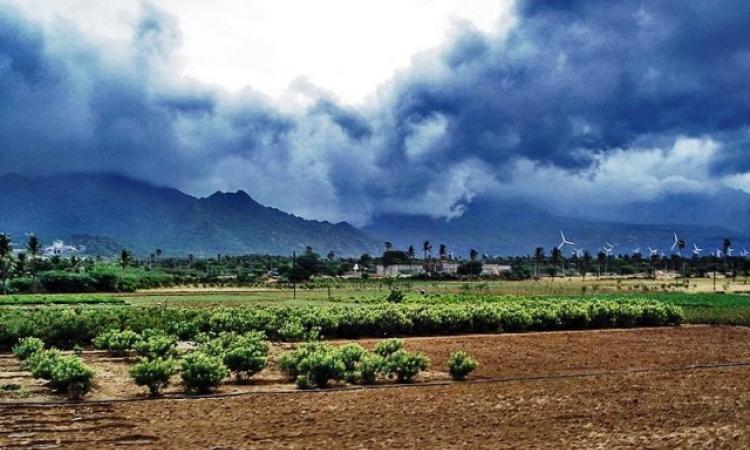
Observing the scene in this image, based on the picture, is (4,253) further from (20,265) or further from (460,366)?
(460,366)

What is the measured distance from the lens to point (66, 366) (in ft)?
58.0

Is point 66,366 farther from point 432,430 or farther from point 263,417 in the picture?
point 432,430

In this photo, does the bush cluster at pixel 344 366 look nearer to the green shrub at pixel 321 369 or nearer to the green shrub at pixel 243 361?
the green shrub at pixel 321 369

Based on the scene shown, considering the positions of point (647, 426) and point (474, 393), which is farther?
point (474, 393)

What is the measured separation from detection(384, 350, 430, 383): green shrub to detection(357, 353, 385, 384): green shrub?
0.19m

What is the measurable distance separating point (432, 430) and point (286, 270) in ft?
450

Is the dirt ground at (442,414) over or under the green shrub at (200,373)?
under

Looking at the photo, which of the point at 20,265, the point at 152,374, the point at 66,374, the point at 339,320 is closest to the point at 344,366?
the point at 152,374

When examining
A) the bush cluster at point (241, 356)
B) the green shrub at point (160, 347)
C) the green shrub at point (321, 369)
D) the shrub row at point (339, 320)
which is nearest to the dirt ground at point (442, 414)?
the bush cluster at point (241, 356)

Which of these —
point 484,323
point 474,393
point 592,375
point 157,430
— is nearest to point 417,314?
point 484,323

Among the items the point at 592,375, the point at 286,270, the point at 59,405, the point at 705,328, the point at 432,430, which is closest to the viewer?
the point at 432,430

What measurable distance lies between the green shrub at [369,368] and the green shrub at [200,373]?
3753 millimetres

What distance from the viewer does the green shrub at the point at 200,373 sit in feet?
59.3

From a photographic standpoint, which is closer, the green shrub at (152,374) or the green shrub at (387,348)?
the green shrub at (152,374)
